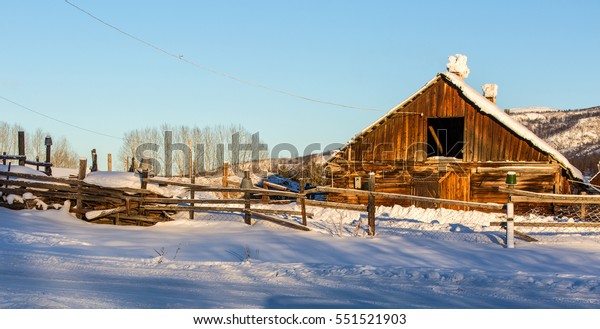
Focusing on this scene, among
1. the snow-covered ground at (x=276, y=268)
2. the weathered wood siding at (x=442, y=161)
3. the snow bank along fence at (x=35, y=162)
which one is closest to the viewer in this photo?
the snow-covered ground at (x=276, y=268)

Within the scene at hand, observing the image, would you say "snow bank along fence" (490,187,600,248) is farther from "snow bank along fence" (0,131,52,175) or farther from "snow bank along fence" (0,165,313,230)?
"snow bank along fence" (0,131,52,175)

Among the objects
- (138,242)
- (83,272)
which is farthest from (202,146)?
(83,272)

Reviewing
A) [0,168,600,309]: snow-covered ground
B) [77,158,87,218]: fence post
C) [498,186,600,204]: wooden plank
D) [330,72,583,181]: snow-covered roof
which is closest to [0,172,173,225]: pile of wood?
[77,158,87,218]: fence post

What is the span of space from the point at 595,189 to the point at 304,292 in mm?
21902

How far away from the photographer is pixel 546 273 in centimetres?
1005

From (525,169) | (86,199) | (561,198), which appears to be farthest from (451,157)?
(86,199)

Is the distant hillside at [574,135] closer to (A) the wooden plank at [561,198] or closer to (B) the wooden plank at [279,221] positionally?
(A) the wooden plank at [561,198]

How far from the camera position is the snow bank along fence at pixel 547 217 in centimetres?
1355

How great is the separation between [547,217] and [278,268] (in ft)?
58.2

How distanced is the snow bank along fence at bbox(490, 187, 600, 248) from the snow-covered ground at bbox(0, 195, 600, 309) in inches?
18.4

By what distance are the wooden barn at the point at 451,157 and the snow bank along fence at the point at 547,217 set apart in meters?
1.01

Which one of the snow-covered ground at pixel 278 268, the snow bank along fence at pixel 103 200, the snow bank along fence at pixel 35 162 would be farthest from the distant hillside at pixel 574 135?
the snow-covered ground at pixel 278 268

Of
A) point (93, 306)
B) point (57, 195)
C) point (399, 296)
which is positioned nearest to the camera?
point (93, 306)

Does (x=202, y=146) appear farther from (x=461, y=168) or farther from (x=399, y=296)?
(x=399, y=296)
